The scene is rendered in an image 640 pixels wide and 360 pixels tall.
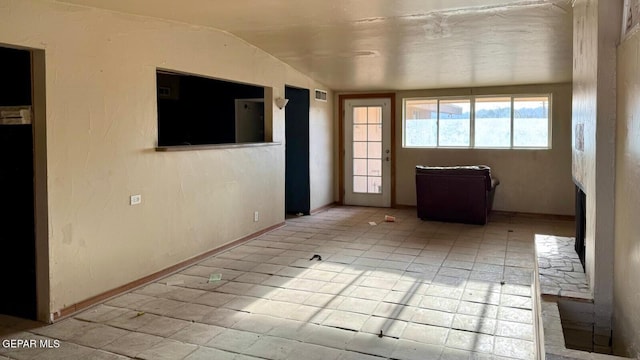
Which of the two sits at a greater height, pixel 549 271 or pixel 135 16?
pixel 135 16

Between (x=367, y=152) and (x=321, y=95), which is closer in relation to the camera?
(x=321, y=95)

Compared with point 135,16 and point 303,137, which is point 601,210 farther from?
point 303,137

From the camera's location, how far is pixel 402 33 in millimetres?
4934

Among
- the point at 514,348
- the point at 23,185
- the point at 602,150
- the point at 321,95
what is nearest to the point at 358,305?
the point at 514,348

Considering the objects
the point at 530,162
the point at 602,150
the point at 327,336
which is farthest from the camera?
the point at 530,162

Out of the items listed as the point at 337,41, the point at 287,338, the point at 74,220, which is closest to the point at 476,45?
the point at 337,41

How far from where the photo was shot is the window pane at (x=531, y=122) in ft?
25.1

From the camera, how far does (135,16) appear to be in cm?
409

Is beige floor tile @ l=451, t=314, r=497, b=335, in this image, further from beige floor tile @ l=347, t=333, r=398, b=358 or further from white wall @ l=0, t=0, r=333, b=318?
white wall @ l=0, t=0, r=333, b=318

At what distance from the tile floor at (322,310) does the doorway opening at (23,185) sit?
0.27 metres

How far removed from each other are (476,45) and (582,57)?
8.00 feet

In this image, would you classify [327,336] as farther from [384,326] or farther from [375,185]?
[375,185]

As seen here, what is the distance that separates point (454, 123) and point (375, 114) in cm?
143

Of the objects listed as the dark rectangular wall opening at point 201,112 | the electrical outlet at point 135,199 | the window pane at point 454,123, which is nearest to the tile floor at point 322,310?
the electrical outlet at point 135,199
